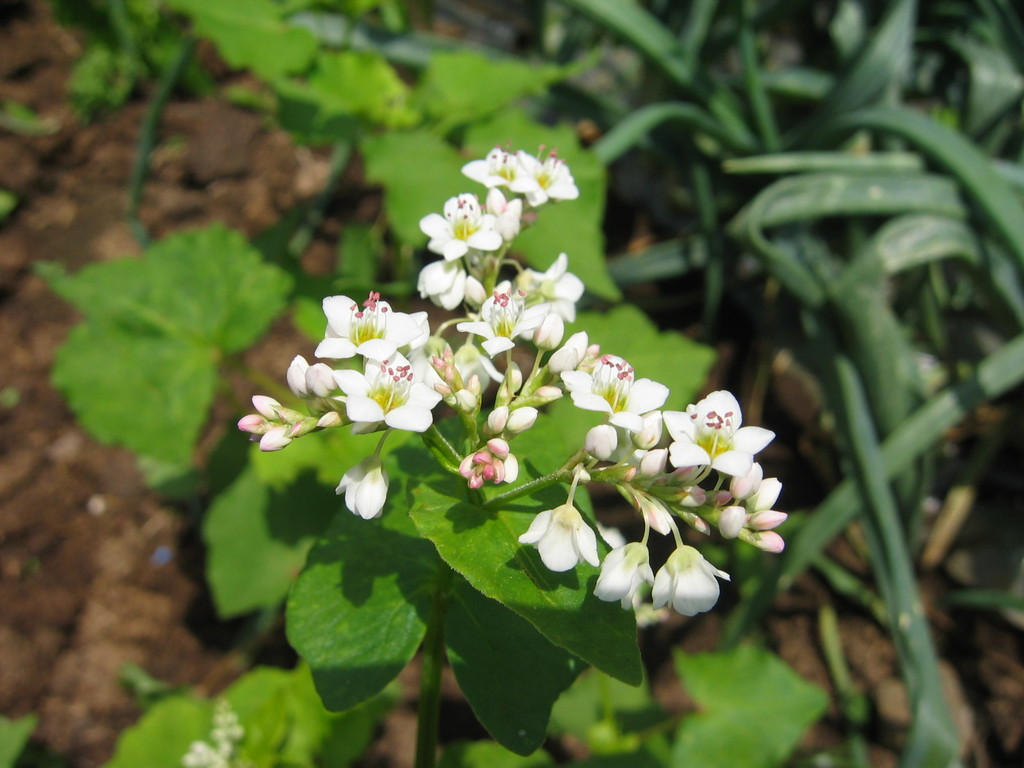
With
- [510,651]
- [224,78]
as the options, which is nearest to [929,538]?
[510,651]

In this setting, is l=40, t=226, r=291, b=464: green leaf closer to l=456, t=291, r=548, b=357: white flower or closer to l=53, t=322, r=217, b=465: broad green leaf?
l=53, t=322, r=217, b=465: broad green leaf

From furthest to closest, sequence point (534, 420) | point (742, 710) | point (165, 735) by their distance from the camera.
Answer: point (742, 710), point (165, 735), point (534, 420)

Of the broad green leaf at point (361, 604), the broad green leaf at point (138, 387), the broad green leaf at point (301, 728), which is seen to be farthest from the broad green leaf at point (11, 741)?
the broad green leaf at point (361, 604)

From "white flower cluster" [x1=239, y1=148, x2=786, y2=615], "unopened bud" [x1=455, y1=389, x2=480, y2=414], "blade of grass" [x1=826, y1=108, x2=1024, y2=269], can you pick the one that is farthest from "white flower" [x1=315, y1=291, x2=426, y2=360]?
"blade of grass" [x1=826, y1=108, x2=1024, y2=269]

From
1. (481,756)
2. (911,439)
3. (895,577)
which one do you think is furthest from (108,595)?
(911,439)

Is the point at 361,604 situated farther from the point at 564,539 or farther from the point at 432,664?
the point at 564,539

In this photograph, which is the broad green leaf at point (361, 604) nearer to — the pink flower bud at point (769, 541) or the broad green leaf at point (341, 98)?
the pink flower bud at point (769, 541)

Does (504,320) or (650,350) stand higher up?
(504,320)
